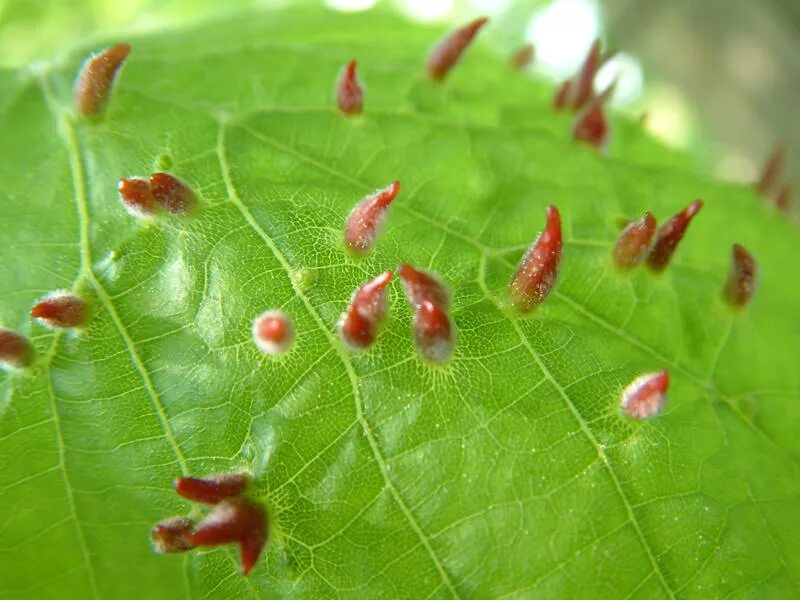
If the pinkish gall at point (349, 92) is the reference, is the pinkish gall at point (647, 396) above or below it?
below

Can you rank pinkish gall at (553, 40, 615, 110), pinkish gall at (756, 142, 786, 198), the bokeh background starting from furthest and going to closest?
the bokeh background, pinkish gall at (756, 142, 786, 198), pinkish gall at (553, 40, 615, 110)

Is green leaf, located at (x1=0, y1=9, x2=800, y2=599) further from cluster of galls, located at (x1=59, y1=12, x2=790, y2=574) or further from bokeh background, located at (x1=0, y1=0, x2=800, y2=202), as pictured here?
bokeh background, located at (x1=0, y1=0, x2=800, y2=202)

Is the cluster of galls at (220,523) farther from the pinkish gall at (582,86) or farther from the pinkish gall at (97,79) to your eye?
the pinkish gall at (582,86)

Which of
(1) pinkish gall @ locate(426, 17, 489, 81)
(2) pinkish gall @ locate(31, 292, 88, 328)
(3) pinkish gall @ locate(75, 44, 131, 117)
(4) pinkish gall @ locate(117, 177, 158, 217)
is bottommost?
(2) pinkish gall @ locate(31, 292, 88, 328)

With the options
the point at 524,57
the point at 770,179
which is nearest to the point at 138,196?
the point at 524,57

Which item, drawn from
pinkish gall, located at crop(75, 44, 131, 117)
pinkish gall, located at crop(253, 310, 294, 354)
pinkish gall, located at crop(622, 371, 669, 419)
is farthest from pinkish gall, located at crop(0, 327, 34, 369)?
pinkish gall, located at crop(622, 371, 669, 419)

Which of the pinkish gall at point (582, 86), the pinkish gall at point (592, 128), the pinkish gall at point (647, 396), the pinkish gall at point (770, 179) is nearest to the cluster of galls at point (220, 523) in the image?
the pinkish gall at point (647, 396)
